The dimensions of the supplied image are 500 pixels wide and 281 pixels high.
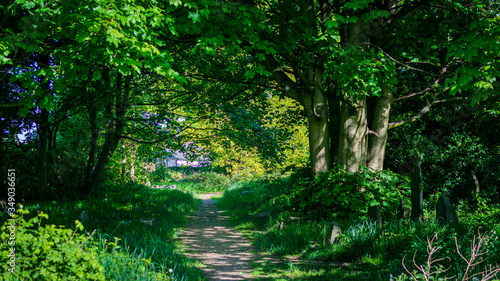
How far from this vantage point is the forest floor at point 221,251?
17.3 ft

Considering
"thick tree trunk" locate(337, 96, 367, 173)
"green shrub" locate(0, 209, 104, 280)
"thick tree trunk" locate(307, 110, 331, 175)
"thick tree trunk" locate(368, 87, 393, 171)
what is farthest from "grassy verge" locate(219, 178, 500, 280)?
"green shrub" locate(0, 209, 104, 280)

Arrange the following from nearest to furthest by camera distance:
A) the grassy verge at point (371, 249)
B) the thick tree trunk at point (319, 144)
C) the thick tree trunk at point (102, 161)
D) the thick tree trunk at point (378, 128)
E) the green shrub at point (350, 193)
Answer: the grassy verge at point (371, 249) → the green shrub at point (350, 193) → the thick tree trunk at point (319, 144) → the thick tree trunk at point (378, 128) → the thick tree trunk at point (102, 161)

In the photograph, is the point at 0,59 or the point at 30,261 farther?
the point at 0,59

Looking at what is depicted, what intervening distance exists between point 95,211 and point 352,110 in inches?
223

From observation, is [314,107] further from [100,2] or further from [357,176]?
[100,2]

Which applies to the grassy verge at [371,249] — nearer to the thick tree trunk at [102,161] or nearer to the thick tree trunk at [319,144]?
the thick tree trunk at [319,144]

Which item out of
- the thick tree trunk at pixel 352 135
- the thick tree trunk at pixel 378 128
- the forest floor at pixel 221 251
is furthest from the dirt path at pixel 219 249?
the thick tree trunk at pixel 378 128

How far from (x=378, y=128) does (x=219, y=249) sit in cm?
444

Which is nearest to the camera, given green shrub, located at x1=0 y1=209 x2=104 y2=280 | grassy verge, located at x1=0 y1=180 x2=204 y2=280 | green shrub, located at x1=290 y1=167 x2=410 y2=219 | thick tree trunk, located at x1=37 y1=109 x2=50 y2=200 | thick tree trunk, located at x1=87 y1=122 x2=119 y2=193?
green shrub, located at x1=0 y1=209 x2=104 y2=280

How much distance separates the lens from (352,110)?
7426mm

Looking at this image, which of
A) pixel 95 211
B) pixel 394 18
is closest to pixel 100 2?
pixel 95 211

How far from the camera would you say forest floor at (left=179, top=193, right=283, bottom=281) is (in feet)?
17.3

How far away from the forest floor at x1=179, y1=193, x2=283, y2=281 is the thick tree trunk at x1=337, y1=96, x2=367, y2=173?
2781 mm

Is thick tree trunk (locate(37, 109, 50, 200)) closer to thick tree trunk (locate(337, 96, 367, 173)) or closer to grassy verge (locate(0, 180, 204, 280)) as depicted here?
grassy verge (locate(0, 180, 204, 280))
